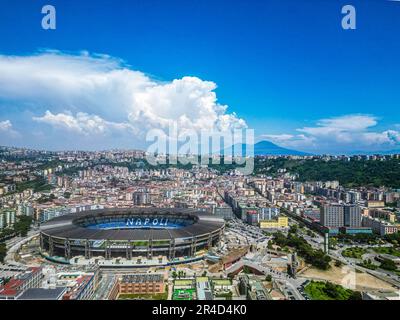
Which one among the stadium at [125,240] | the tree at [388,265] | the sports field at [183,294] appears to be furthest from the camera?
the stadium at [125,240]

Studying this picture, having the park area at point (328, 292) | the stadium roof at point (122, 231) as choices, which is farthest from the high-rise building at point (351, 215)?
the park area at point (328, 292)

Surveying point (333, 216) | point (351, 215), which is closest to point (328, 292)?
point (333, 216)

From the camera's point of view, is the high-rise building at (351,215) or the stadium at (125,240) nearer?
the stadium at (125,240)

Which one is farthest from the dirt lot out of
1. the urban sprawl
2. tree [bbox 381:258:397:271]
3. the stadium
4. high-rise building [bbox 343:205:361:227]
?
high-rise building [bbox 343:205:361:227]

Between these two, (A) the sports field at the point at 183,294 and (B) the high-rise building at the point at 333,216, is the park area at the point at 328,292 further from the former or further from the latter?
(B) the high-rise building at the point at 333,216

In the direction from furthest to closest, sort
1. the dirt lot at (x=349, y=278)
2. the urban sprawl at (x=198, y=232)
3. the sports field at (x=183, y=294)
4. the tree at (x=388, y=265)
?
the tree at (x=388, y=265) → the dirt lot at (x=349, y=278) → the urban sprawl at (x=198, y=232) → the sports field at (x=183, y=294)

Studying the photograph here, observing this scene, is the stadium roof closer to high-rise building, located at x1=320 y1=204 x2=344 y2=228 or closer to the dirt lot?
the dirt lot

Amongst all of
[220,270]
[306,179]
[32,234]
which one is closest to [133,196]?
[32,234]

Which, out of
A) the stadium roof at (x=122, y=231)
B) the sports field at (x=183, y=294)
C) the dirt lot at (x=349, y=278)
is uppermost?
the stadium roof at (x=122, y=231)

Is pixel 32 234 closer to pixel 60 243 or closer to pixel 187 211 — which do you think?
pixel 60 243
